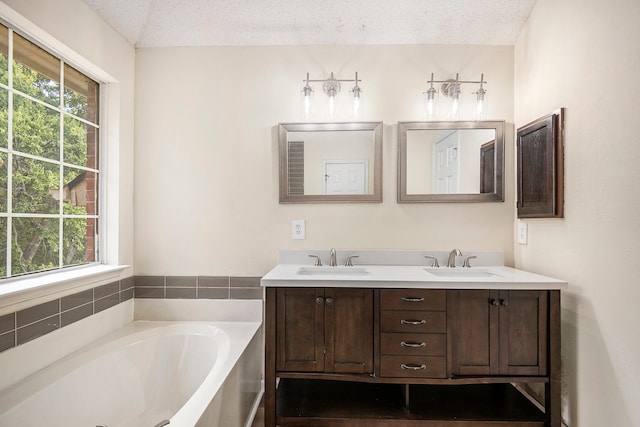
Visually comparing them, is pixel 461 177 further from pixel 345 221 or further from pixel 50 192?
pixel 50 192

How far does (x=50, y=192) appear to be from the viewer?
168 centimetres

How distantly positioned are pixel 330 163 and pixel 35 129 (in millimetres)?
1544

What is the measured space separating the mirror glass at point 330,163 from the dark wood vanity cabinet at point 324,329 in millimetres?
710

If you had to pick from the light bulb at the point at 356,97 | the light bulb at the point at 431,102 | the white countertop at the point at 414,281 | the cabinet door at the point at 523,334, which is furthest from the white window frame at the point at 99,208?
the cabinet door at the point at 523,334

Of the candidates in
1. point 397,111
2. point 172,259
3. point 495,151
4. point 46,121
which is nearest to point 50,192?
point 46,121

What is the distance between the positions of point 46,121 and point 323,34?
1.63m

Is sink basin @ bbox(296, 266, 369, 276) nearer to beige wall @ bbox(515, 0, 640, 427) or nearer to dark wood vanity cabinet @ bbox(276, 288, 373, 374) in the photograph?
dark wood vanity cabinet @ bbox(276, 288, 373, 374)

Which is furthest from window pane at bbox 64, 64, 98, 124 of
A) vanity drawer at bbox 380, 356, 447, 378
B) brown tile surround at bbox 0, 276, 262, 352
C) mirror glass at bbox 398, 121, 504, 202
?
vanity drawer at bbox 380, 356, 447, 378

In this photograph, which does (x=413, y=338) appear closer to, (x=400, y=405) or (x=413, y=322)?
(x=413, y=322)

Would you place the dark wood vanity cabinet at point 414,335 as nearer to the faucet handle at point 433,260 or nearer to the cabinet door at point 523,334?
the cabinet door at point 523,334

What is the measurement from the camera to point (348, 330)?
1647mm

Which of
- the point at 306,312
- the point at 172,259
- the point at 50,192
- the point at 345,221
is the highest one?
the point at 50,192

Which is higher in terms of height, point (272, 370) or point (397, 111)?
point (397, 111)

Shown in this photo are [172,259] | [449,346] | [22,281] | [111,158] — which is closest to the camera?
[22,281]
